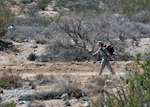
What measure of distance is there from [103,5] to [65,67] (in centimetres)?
2718

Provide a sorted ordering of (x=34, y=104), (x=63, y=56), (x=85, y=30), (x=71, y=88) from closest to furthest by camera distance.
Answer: (x=34, y=104) < (x=71, y=88) < (x=63, y=56) < (x=85, y=30)

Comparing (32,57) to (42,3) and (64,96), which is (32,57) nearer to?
(64,96)

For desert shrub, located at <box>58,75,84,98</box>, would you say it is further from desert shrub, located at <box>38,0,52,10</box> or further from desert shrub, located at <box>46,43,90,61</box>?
desert shrub, located at <box>38,0,52,10</box>

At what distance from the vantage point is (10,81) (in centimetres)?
1784

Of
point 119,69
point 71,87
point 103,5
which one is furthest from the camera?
point 103,5

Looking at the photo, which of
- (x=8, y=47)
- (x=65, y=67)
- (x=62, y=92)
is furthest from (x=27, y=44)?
(x=62, y=92)

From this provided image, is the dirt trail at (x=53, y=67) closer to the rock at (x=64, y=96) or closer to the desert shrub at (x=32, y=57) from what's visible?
the desert shrub at (x=32, y=57)

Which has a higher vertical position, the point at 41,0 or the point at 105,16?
the point at 105,16

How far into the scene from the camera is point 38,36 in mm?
29281

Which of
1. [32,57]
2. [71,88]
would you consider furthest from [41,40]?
[71,88]

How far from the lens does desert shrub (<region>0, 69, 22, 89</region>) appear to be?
17.4 meters

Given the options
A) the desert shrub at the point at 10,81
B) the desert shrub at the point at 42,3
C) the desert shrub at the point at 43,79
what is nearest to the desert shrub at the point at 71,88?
the desert shrub at the point at 43,79

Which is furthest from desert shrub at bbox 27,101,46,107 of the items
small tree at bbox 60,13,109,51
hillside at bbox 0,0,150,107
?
small tree at bbox 60,13,109,51

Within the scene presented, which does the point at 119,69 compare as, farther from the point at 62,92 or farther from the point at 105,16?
the point at 105,16
